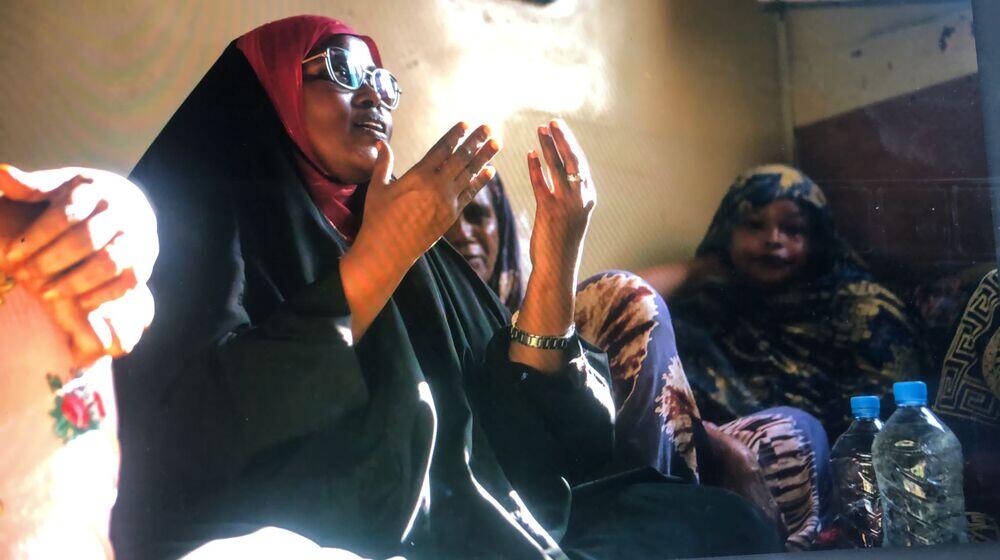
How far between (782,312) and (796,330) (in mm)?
55

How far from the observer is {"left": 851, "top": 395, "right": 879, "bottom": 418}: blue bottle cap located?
7.61 ft

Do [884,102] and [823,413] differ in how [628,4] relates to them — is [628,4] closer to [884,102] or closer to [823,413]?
[884,102]

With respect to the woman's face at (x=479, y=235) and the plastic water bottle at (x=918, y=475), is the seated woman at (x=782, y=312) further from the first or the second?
the woman's face at (x=479, y=235)

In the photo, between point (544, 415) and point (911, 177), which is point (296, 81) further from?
point (911, 177)

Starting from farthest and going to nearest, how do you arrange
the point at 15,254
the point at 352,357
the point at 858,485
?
the point at 858,485, the point at 352,357, the point at 15,254

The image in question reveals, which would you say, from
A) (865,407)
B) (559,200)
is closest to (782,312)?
(865,407)

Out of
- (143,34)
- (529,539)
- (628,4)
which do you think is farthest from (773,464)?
(143,34)

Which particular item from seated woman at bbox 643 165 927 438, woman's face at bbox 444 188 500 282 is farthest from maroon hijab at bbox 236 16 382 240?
seated woman at bbox 643 165 927 438

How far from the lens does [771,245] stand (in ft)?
7.75

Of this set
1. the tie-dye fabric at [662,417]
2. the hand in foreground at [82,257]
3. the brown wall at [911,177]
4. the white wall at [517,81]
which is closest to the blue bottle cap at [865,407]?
the tie-dye fabric at [662,417]

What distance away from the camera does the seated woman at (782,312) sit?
7.53 ft

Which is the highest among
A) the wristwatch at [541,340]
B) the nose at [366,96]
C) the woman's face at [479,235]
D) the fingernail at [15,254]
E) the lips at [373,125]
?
the nose at [366,96]

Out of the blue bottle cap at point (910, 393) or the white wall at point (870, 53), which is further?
the white wall at point (870, 53)

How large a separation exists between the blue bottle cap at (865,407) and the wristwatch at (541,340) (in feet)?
2.43
